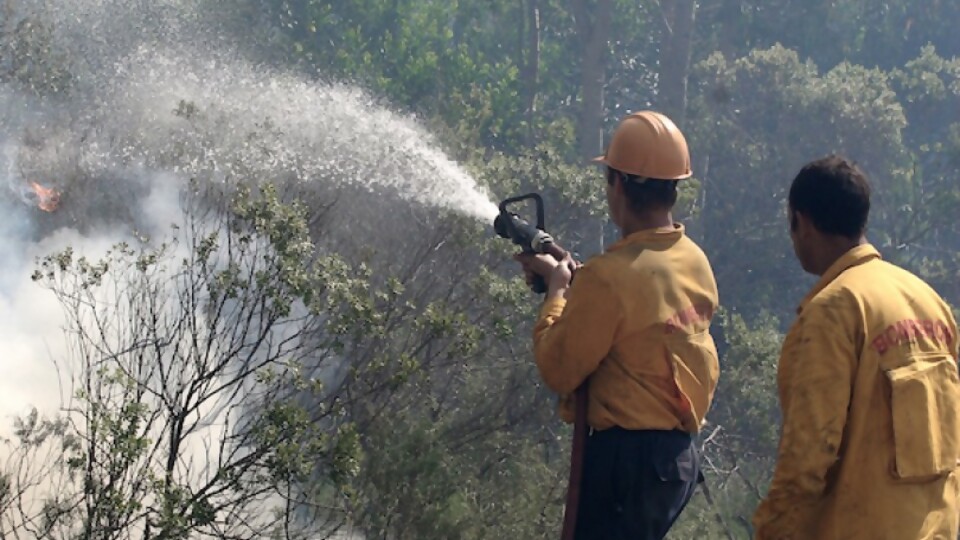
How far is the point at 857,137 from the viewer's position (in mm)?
28703

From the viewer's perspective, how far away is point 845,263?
3502mm

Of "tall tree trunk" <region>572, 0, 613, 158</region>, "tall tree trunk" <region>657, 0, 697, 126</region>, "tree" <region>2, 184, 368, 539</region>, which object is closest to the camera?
"tree" <region>2, 184, 368, 539</region>

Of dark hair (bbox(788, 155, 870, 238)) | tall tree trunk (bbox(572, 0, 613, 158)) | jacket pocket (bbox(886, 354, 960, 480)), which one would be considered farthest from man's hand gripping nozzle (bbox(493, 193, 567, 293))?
tall tree trunk (bbox(572, 0, 613, 158))

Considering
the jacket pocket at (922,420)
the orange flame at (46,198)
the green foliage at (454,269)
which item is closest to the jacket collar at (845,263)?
the jacket pocket at (922,420)

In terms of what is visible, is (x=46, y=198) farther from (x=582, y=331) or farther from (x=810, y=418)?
(x=810, y=418)

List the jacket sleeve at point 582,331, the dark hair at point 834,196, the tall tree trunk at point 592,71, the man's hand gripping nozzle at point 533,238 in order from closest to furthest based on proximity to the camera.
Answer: the dark hair at point 834,196 < the jacket sleeve at point 582,331 < the man's hand gripping nozzle at point 533,238 < the tall tree trunk at point 592,71

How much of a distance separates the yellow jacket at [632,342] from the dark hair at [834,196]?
25.9 inches

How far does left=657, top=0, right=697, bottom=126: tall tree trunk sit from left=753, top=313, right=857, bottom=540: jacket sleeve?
82.6 feet

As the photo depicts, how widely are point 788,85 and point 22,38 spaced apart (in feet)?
58.9

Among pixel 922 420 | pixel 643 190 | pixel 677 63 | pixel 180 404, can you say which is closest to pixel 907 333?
pixel 922 420

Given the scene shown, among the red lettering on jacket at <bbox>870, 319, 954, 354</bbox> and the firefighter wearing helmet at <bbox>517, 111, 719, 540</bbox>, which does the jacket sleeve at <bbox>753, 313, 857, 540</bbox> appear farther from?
the firefighter wearing helmet at <bbox>517, 111, 719, 540</bbox>

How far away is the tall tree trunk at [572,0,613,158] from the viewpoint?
27.7m

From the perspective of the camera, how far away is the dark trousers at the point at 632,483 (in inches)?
160

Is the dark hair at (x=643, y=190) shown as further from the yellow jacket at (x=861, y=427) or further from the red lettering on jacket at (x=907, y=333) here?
the red lettering on jacket at (x=907, y=333)
